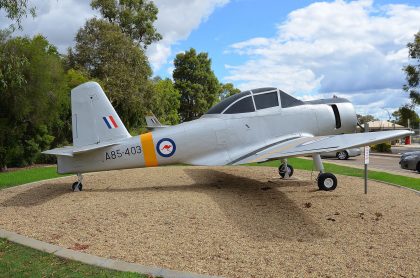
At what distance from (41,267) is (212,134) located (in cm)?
643

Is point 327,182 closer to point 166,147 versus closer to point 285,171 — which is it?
point 285,171

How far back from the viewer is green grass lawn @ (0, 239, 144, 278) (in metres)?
4.29

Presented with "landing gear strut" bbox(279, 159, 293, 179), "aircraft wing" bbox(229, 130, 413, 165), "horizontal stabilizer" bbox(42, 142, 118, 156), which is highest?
"horizontal stabilizer" bbox(42, 142, 118, 156)

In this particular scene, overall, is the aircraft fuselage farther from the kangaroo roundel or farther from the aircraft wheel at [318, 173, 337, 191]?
the aircraft wheel at [318, 173, 337, 191]

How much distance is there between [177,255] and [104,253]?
1011 millimetres

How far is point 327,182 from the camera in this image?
9.79m

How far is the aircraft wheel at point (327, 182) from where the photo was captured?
9.75 metres

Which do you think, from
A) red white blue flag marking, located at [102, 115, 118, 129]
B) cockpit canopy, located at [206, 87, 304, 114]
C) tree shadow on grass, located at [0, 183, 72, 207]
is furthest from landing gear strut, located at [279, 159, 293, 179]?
tree shadow on grass, located at [0, 183, 72, 207]

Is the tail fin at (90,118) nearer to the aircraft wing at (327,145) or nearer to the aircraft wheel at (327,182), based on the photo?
the aircraft wing at (327,145)

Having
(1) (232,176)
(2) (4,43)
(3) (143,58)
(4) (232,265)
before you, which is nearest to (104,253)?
(4) (232,265)

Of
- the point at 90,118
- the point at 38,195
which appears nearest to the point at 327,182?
the point at 90,118

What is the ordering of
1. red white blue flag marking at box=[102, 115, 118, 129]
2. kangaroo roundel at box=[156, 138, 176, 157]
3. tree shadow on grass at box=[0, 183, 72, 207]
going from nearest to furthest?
tree shadow on grass at box=[0, 183, 72, 207], red white blue flag marking at box=[102, 115, 118, 129], kangaroo roundel at box=[156, 138, 176, 157]

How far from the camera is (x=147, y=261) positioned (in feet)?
15.6

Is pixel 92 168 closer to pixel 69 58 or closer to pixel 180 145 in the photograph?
pixel 180 145
